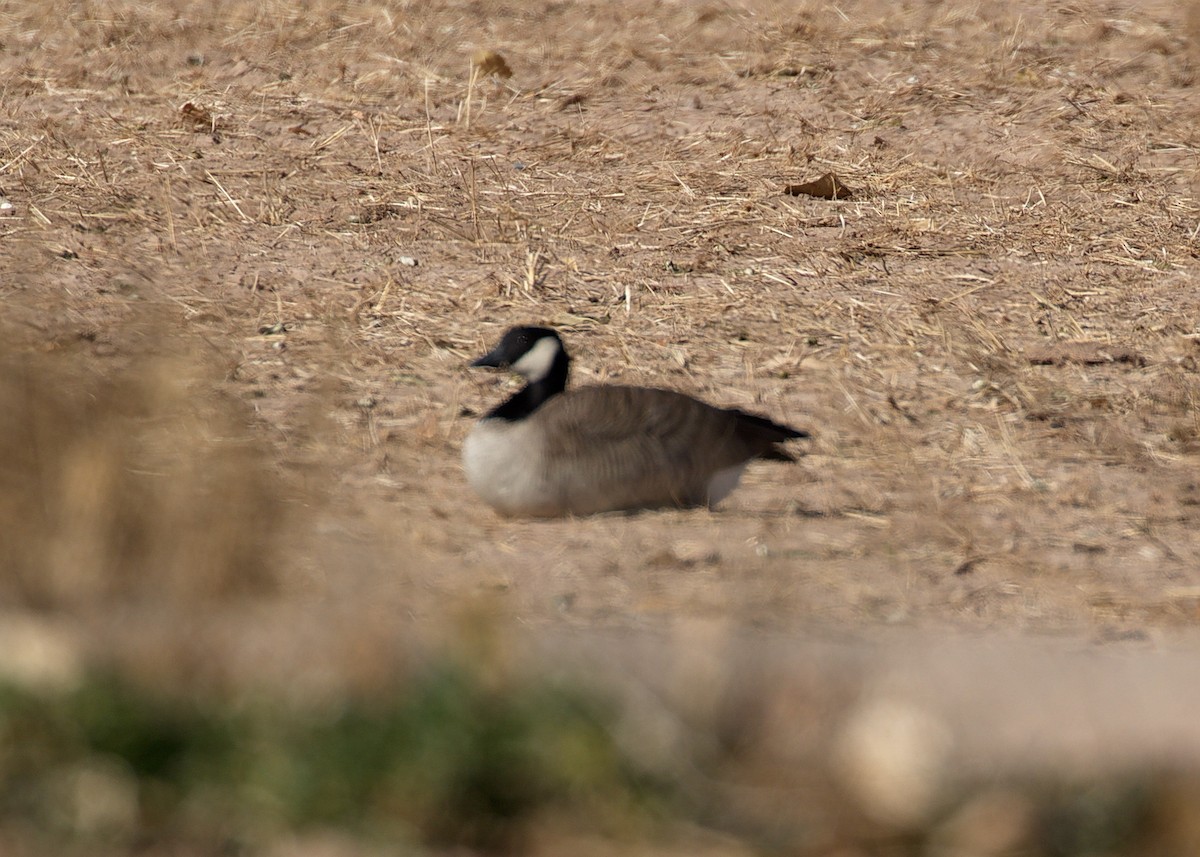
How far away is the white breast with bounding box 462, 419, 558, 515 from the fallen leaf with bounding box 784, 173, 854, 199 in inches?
156

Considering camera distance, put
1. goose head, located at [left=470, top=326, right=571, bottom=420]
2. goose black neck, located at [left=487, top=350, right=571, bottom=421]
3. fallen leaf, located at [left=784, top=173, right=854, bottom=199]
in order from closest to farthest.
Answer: goose black neck, located at [left=487, top=350, right=571, bottom=421] → goose head, located at [left=470, top=326, right=571, bottom=420] → fallen leaf, located at [left=784, top=173, right=854, bottom=199]

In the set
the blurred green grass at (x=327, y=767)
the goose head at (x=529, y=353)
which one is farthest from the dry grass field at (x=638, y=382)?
the goose head at (x=529, y=353)

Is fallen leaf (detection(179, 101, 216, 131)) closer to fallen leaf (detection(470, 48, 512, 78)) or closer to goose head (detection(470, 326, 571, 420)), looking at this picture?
fallen leaf (detection(470, 48, 512, 78))

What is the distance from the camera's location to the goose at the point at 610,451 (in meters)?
5.69

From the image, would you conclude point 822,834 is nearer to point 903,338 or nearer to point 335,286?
point 903,338

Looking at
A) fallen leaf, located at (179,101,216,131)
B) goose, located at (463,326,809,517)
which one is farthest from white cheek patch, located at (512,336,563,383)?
fallen leaf, located at (179,101,216,131)

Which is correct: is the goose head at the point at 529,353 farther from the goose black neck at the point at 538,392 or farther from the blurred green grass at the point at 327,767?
the blurred green grass at the point at 327,767

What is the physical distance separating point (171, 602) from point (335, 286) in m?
4.33

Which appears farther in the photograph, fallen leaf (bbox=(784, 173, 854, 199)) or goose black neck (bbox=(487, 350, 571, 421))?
fallen leaf (bbox=(784, 173, 854, 199))

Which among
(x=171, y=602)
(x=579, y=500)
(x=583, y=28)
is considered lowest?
(x=579, y=500)

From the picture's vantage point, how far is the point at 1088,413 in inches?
270

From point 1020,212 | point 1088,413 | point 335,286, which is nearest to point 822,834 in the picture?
point 1088,413

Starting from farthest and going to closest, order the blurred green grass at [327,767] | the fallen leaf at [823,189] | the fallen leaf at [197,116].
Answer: the fallen leaf at [197,116] → the fallen leaf at [823,189] → the blurred green grass at [327,767]

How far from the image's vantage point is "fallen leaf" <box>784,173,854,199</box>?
916cm
